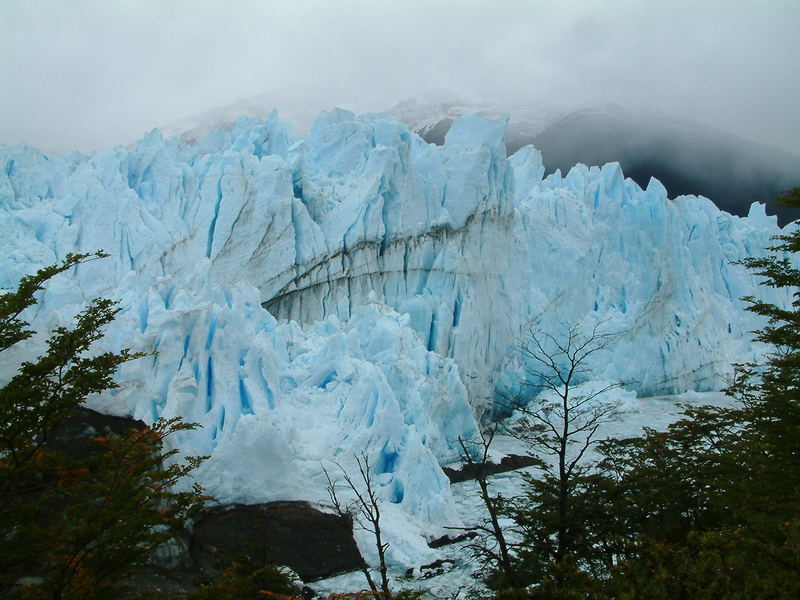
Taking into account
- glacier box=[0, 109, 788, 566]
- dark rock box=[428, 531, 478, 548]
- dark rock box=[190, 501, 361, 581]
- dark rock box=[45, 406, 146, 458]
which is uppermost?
glacier box=[0, 109, 788, 566]

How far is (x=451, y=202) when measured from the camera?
25000 mm

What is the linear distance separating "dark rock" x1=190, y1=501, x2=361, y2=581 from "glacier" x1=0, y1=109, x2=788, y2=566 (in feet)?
1.58

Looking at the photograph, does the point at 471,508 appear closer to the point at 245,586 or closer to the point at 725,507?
the point at 725,507

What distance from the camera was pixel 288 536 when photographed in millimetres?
12070

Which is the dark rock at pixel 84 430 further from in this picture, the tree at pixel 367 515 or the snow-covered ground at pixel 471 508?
the snow-covered ground at pixel 471 508

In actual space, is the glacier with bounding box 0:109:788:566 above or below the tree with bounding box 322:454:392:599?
above

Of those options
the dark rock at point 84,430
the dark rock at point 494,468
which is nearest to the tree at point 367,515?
the dark rock at point 84,430

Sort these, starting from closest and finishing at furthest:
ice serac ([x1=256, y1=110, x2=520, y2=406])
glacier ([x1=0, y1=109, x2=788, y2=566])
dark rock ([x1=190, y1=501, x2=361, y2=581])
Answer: dark rock ([x1=190, y1=501, x2=361, y2=581])
glacier ([x1=0, y1=109, x2=788, y2=566])
ice serac ([x1=256, y1=110, x2=520, y2=406])

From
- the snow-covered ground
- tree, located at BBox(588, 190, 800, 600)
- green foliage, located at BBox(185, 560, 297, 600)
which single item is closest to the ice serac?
the snow-covered ground

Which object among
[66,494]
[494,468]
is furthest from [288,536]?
[494,468]

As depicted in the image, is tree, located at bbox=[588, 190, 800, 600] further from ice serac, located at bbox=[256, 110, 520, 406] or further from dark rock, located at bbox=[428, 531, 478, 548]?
ice serac, located at bbox=[256, 110, 520, 406]

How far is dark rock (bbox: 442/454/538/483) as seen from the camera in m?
18.1

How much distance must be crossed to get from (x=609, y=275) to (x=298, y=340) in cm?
1678

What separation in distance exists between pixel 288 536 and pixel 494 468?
8.17m
